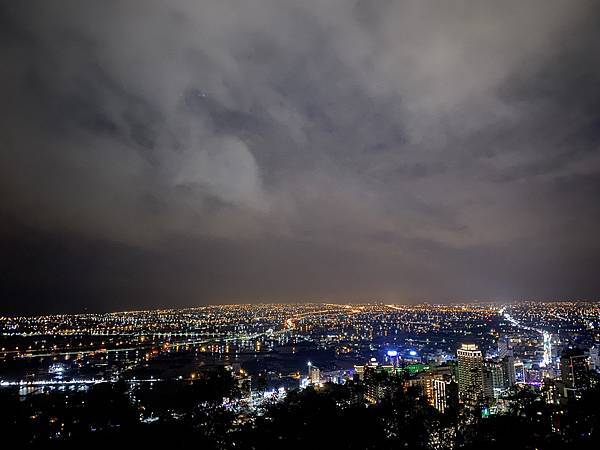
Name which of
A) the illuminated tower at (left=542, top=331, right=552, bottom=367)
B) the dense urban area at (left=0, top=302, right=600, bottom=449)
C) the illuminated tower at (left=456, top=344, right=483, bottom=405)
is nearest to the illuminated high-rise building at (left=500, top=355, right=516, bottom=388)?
the dense urban area at (left=0, top=302, right=600, bottom=449)

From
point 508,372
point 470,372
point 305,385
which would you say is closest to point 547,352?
point 508,372

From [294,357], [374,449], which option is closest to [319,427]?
[374,449]

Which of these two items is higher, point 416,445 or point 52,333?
point 52,333

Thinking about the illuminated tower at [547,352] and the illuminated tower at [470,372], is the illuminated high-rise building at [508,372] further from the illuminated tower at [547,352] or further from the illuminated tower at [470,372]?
the illuminated tower at [547,352]

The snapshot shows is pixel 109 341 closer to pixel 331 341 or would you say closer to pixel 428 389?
pixel 331 341

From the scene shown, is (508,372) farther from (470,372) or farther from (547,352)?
(547,352)

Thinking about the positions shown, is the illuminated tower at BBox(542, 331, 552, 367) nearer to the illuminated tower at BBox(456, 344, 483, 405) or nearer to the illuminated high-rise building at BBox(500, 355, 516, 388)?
the illuminated high-rise building at BBox(500, 355, 516, 388)
